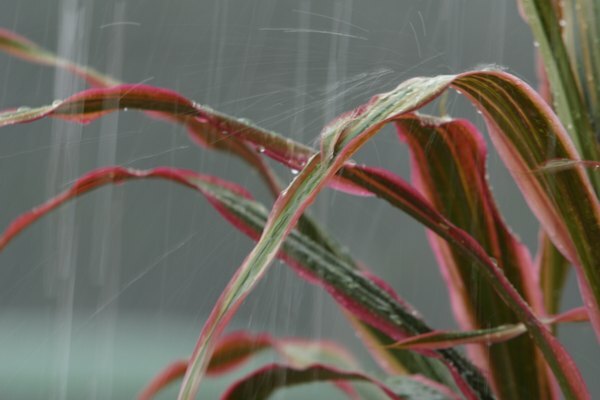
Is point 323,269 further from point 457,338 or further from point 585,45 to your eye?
point 585,45

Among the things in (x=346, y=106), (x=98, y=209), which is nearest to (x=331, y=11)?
(x=346, y=106)

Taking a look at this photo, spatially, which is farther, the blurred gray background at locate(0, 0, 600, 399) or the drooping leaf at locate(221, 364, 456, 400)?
the blurred gray background at locate(0, 0, 600, 399)

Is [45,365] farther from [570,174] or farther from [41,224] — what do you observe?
[570,174]

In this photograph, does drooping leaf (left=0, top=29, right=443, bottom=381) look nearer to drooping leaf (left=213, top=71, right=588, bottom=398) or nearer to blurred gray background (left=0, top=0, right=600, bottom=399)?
blurred gray background (left=0, top=0, right=600, bottom=399)

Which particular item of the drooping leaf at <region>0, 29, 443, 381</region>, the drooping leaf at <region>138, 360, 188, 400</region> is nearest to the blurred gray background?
the drooping leaf at <region>0, 29, 443, 381</region>

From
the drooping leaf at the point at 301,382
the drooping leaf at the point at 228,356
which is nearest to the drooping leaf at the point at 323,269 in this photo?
the drooping leaf at the point at 301,382

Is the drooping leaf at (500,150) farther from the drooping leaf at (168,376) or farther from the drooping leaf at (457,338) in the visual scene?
the drooping leaf at (168,376)
